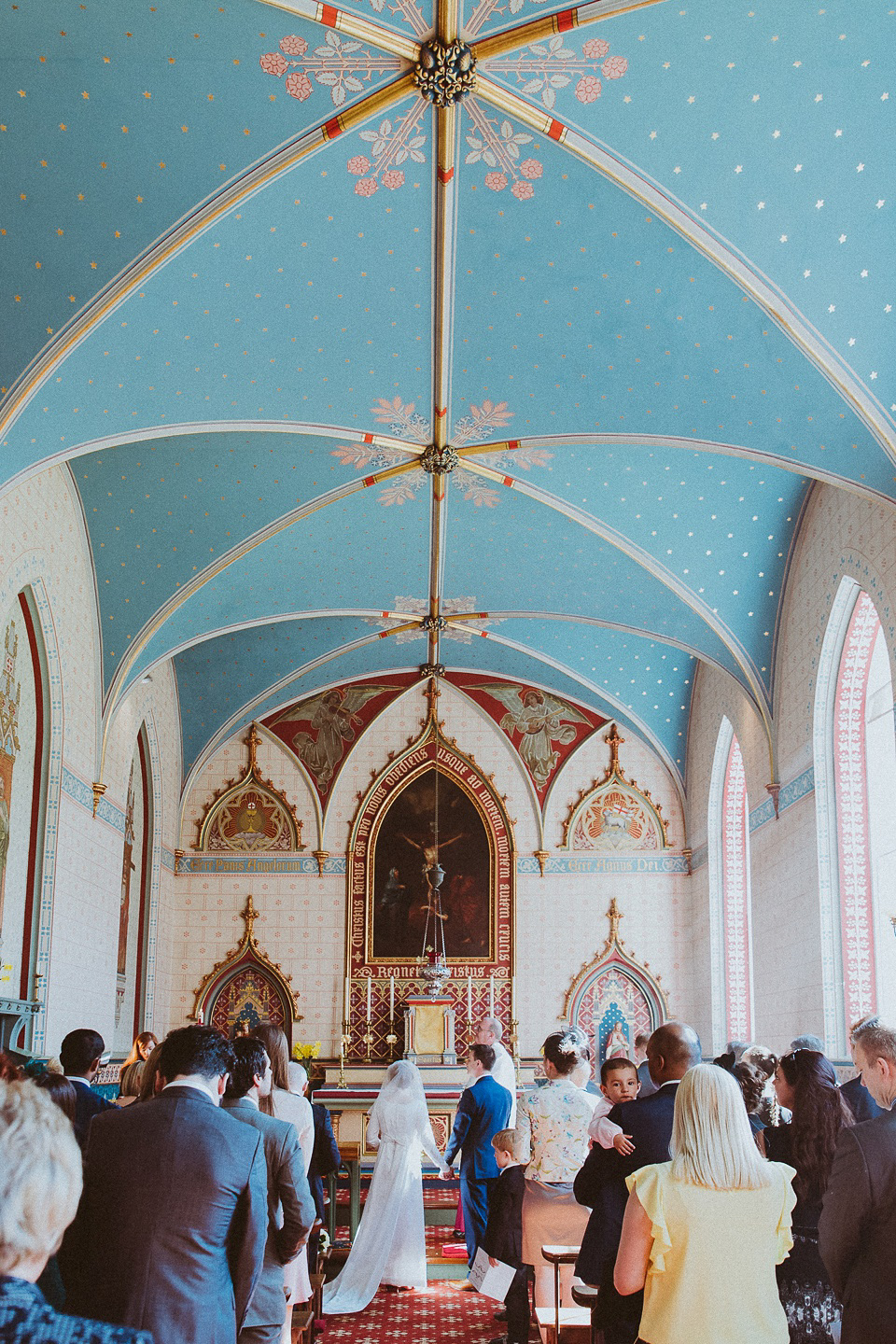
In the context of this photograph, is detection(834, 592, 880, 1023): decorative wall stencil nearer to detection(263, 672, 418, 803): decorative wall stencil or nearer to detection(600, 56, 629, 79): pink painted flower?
detection(600, 56, 629, 79): pink painted flower

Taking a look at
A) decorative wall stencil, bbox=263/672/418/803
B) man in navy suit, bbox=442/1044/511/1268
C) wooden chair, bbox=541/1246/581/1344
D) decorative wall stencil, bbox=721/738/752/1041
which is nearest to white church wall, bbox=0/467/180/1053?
decorative wall stencil, bbox=263/672/418/803

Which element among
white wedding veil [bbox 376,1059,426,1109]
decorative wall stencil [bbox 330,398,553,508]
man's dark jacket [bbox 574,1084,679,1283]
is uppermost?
decorative wall stencil [bbox 330,398,553,508]

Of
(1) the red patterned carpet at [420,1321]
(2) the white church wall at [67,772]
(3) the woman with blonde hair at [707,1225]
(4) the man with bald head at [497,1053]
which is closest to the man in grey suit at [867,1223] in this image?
(3) the woman with blonde hair at [707,1225]

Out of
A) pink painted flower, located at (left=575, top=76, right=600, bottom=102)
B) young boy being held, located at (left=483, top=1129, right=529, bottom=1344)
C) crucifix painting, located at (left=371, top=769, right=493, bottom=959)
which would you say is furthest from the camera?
crucifix painting, located at (left=371, top=769, right=493, bottom=959)

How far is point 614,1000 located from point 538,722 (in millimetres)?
3960

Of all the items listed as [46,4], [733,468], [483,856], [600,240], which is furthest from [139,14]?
[483,856]

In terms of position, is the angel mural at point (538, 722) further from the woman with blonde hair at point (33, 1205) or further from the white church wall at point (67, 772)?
the woman with blonde hair at point (33, 1205)

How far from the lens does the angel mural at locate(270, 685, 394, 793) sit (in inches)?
664

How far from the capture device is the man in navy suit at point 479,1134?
7645 mm

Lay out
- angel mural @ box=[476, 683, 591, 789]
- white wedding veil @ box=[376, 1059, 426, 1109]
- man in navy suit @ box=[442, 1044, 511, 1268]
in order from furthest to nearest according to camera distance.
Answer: angel mural @ box=[476, 683, 591, 789], white wedding veil @ box=[376, 1059, 426, 1109], man in navy suit @ box=[442, 1044, 511, 1268]

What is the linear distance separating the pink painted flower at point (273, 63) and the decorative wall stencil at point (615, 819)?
11.4 m

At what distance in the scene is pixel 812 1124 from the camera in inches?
158

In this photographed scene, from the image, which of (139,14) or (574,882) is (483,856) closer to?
(574,882)

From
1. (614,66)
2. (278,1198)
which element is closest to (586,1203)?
(278,1198)
